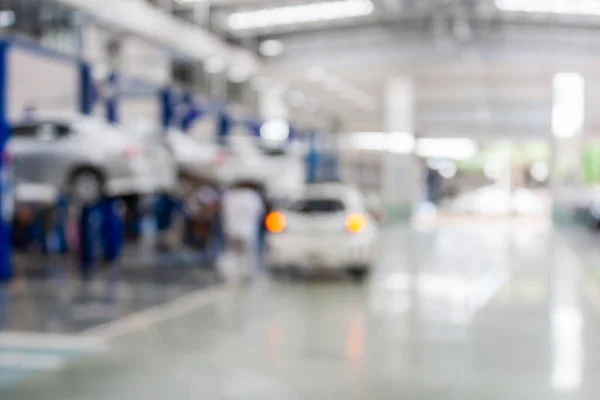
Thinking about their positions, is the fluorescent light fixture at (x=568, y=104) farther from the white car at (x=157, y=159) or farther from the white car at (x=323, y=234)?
the white car at (x=323, y=234)

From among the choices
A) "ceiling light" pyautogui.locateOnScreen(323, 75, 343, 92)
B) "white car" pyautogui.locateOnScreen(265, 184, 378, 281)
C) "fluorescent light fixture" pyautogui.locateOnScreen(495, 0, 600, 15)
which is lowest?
"white car" pyautogui.locateOnScreen(265, 184, 378, 281)

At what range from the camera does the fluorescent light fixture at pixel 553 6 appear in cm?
2030

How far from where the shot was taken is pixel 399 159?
28859 mm

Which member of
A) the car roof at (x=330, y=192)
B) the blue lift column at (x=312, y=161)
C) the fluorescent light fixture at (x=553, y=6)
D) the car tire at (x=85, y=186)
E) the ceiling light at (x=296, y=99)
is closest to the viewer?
the car roof at (x=330, y=192)

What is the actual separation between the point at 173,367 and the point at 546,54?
1963 cm

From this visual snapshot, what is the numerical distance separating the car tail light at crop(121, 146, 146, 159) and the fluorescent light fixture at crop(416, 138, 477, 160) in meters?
27.4

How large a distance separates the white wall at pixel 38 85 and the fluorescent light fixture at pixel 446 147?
21864 mm

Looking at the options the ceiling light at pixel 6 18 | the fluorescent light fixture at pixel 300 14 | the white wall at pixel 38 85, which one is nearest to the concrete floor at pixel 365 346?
the ceiling light at pixel 6 18

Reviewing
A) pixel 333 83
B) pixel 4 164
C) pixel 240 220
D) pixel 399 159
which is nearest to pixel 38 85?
pixel 4 164

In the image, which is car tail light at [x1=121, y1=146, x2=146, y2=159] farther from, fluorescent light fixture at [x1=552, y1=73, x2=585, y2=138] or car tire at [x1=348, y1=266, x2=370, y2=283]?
fluorescent light fixture at [x1=552, y1=73, x2=585, y2=138]

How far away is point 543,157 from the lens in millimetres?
49562

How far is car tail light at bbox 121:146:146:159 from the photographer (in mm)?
13501

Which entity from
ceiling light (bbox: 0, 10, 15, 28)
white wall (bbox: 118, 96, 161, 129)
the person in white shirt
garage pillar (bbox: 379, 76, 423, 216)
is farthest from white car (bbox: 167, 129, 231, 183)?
garage pillar (bbox: 379, 76, 423, 216)

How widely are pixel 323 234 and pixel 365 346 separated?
4670 millimetres
